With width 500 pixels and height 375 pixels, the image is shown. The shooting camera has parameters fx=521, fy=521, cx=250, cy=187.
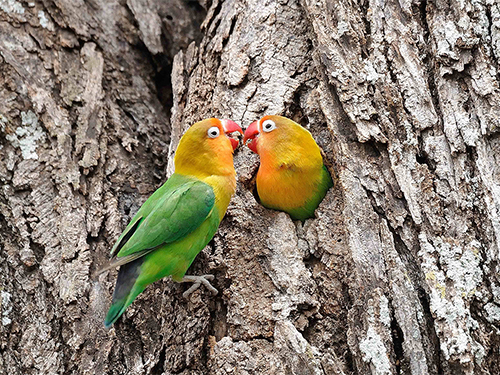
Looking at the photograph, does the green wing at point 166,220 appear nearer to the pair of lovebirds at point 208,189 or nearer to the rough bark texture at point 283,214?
the pair of lovebirds at point 208,189

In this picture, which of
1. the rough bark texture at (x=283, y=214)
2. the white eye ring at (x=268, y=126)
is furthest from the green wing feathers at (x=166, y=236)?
the white eye ring at (x=268, y=126)

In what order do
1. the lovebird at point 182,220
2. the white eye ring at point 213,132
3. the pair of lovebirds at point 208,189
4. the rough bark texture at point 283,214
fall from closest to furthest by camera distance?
1. the rough bark texture at point 283,214
2. the lovebird at point 182,220
3. the pair of lovebirds at point 208,189
4. the white eye ring at point 213,132

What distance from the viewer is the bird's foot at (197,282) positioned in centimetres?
343

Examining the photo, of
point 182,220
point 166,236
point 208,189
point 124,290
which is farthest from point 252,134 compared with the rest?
point 124,290

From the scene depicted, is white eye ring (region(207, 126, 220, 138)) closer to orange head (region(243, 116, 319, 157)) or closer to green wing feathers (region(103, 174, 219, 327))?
orange head (region(243, 116, 319, 157))

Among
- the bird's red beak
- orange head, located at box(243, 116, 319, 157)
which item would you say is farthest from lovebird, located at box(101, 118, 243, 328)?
orange head, located at box(243, 116, 319, 157)

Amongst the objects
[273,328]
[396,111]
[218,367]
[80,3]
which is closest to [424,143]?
[396,111]

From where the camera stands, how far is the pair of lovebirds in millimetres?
3473

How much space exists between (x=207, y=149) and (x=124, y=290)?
1.19 m

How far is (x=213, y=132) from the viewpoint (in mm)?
3809

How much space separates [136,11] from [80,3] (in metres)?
0.52

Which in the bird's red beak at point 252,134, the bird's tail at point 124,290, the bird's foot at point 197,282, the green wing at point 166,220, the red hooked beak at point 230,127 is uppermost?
the red hooked beak at point 230,127

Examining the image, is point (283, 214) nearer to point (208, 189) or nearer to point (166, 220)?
point (208, 189)

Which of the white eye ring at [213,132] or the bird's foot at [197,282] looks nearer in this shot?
the bird's foot at [197,282]
